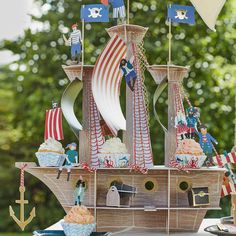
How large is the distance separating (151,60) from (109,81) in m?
2.93

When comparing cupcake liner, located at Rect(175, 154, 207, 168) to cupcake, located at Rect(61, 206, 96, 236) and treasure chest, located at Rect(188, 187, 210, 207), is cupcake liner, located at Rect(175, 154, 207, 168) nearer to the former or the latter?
treasure chest, located at Rect(188, 187, 210, 207)

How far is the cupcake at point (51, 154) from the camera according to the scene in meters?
3.12

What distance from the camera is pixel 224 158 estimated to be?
3.28 m

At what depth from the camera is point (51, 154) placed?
123 inches

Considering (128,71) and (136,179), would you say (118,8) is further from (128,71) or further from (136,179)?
(136,179)

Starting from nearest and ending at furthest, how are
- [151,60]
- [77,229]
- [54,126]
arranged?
[77,229], [54,126], [151,60]

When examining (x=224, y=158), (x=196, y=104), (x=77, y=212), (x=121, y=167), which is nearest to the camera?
(x=77, y=212)

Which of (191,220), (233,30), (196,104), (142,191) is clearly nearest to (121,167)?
(142,191)

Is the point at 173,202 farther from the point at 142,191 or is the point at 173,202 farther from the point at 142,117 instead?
the point at 142,117

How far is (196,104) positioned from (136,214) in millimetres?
3192

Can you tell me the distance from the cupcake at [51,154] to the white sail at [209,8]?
2.70 feet

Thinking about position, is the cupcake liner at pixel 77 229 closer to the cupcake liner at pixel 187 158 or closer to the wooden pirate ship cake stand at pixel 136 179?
the wooden pirate ship cake stand at pixel 136 179

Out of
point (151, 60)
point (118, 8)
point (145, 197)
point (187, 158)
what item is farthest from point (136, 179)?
point (151, 60)

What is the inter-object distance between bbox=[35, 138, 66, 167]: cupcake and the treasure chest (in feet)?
1.84
